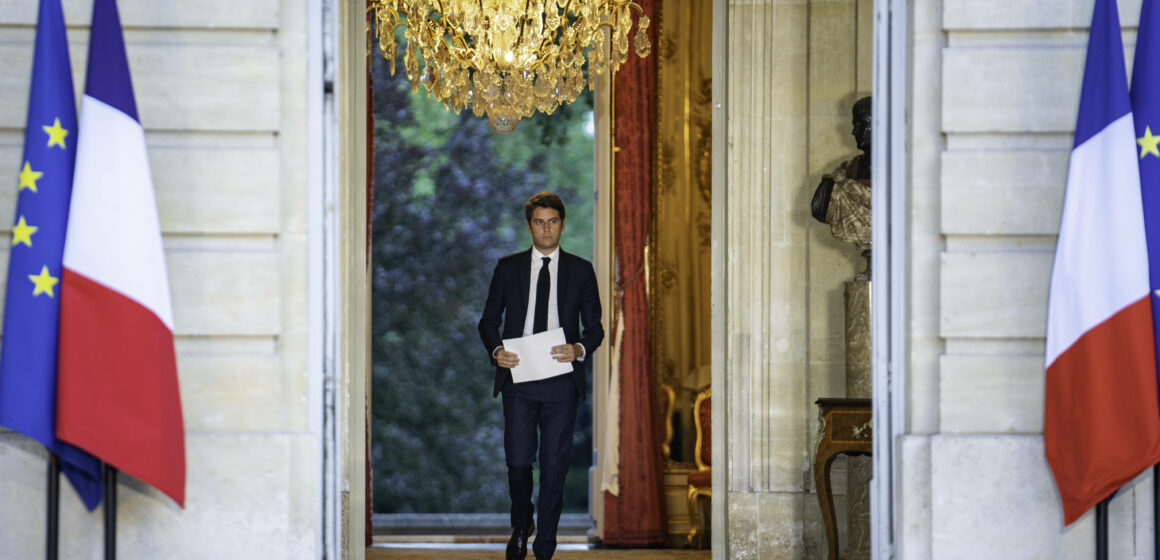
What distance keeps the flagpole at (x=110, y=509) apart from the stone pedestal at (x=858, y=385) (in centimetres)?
347

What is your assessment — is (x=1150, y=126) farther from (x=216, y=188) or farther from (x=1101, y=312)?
(x=216, y=188)

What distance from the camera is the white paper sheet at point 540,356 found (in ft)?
20.3

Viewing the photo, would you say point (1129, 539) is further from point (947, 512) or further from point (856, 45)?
point (856, 45)

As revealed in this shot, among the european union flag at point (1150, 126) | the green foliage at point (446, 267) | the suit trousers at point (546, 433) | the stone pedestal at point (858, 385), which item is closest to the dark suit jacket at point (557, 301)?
the suit trousers at point (546, 433)

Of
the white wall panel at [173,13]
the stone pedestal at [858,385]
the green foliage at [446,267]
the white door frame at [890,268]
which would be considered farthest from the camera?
the green foliage at [446,267]

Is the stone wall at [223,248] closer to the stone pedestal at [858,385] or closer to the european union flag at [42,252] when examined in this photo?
the european union flag at [42,252]

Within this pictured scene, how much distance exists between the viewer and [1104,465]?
3537 millimetres

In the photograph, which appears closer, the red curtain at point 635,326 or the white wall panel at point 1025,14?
the white wall panel at point 1025,14

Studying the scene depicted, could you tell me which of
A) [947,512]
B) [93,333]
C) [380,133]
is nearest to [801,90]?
[947,512]

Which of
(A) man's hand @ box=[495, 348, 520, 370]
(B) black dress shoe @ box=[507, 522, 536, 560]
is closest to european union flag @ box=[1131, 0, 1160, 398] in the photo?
(A) man's hand @ box=[495, 348, 520, 370]

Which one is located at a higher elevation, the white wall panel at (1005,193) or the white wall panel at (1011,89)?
the white wall panel at (1011,89)

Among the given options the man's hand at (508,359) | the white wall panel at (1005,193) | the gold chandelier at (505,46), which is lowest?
the man's hand at (508,359)

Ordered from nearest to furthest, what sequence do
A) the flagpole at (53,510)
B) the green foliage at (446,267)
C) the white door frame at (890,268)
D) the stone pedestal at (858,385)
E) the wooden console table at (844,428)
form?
the flagpole at (53,510)
the white door frame at (890,268)
the wooden console table at (844,428)
the stone pedestal at (858,385)
the green foliage at (446,267)

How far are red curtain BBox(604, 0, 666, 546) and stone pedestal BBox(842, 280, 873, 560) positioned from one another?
2.05 m
